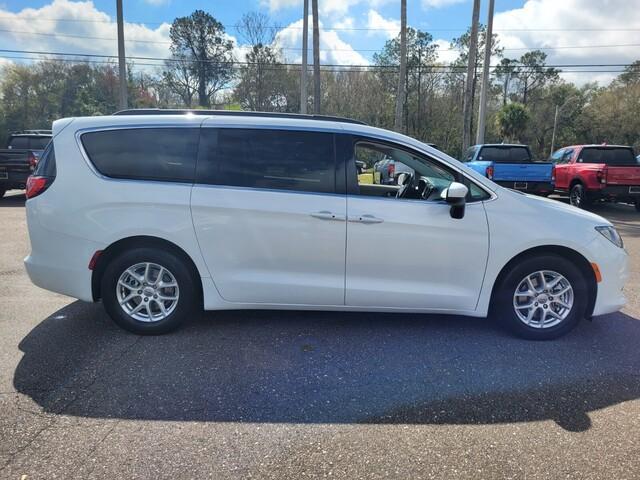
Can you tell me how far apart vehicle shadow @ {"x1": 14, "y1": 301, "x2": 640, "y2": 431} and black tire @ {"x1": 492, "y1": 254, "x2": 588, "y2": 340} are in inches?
4.2

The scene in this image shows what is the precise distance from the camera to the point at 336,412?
117 inches

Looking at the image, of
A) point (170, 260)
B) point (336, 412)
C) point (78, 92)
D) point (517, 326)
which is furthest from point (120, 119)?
point (78, 92)

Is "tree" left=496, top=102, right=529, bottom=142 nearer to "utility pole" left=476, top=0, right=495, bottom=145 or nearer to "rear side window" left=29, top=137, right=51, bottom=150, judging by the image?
"utility pole" left=476, top=0, right=495, bottom=145

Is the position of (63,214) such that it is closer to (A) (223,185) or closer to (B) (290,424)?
(A) (223,185)

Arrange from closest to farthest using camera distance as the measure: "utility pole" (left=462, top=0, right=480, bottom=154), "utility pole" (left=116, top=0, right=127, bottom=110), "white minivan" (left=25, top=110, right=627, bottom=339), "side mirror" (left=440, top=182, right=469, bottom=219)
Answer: "side mirror" (left=440, top=182, right=469, bottom=219) < "white minivan" (left=25, top=110, right=627, bottom=339) < "utility pole" (left=116, top=0, right=127, bottom=110) < "utility pole" (left=462, top=0, right=480, bottom=154)

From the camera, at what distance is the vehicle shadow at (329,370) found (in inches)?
118

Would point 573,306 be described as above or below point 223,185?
below

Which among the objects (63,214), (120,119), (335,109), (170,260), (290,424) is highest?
(335,109)

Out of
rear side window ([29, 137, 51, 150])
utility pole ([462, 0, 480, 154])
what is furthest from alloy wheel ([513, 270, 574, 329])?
utility pole ([462, 0, 480, 154])

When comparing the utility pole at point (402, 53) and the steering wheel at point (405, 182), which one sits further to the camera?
the utility pole at point (402, 53)

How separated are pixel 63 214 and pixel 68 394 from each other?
5.17 feet

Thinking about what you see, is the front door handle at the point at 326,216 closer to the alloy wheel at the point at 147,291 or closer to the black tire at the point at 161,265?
the black tire at the point at 161,265

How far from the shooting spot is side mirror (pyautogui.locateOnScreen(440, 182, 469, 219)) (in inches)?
149

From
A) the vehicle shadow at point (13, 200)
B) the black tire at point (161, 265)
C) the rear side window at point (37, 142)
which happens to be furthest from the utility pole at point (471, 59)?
the black tire at point (161, 265)
